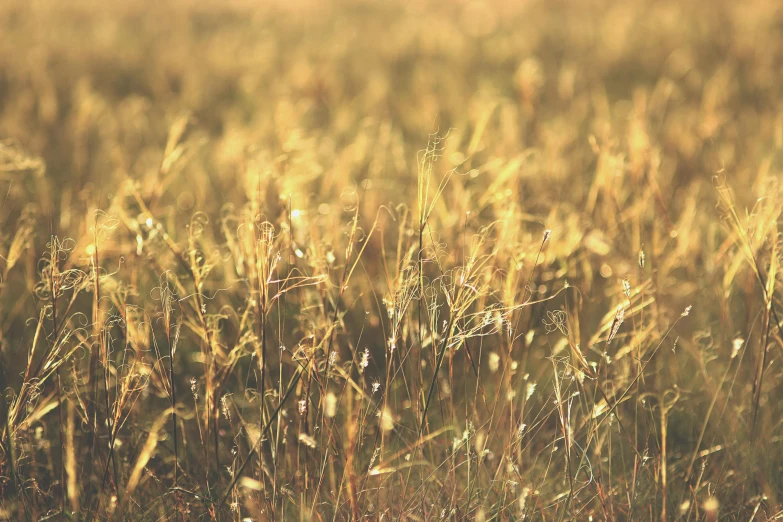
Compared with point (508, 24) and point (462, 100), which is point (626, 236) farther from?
point (508, 24)

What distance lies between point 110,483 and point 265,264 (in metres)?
0.48

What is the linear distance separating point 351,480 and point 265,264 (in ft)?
1.24

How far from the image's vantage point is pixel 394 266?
2.07 m

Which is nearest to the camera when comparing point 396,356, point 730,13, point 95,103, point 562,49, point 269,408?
point 269,408

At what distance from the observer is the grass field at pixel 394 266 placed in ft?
3.89

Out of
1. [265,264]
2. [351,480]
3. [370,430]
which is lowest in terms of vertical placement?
[370,430]

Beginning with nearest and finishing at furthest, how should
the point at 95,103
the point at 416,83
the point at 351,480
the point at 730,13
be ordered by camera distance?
the point at 351,480 < the point at 95,103 < the point at 416,83 < the point at 730,13

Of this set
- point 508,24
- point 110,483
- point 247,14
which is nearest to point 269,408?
point 110,483

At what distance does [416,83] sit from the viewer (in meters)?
4.18

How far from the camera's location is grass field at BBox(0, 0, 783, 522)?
1.19 metres

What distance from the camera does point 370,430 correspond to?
4.81 ft

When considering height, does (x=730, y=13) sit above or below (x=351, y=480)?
above

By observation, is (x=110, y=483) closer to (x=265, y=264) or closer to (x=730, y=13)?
(x=265, y=264)

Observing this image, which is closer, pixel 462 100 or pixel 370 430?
pixel 370 430
